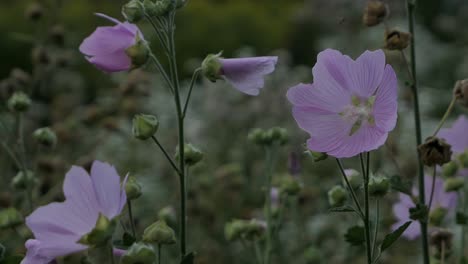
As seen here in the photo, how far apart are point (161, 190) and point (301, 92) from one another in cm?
122

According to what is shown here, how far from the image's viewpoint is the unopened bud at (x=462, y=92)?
72 centimetres

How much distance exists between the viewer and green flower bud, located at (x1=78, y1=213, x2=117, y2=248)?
1.71 feet

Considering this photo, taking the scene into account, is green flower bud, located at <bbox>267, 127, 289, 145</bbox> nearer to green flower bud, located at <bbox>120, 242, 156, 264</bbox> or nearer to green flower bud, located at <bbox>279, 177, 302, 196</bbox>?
green flower bud, located at <bbox>279, 177, 302, 196</bbox>

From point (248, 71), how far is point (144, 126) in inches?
3.5

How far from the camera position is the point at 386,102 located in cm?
59

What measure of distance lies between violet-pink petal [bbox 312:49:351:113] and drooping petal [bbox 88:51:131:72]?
14 cm

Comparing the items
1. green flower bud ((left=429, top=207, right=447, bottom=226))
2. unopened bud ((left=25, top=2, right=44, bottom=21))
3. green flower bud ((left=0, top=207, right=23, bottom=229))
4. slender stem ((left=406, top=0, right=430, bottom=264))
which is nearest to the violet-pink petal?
slender stem ((left=406, top=0, right=430, bottom=264))

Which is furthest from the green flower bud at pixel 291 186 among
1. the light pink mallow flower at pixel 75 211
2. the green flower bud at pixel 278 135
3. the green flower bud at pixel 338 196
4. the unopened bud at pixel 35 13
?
the unopened bud at pixel 35 13

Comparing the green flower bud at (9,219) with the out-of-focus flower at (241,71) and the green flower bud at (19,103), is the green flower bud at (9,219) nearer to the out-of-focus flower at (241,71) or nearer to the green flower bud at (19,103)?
the green flower bud at (19,103)

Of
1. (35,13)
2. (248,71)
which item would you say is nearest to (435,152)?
(248,71)

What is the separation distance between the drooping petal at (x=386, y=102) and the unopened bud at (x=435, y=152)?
0.07 meters

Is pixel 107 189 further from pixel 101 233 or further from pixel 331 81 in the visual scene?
pixel 331 81

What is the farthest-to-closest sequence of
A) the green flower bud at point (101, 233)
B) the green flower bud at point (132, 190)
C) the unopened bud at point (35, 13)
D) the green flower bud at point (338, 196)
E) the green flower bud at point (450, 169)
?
1. the unopened bud at point (35, 13)
2. the green flower bud at point (450, 169)
3. the green flower bud at point (338, 196)
4. the green flower bud at point (132, 190)
5. the green flower bud at point (101, 233)

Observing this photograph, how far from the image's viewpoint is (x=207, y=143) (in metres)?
2.16
